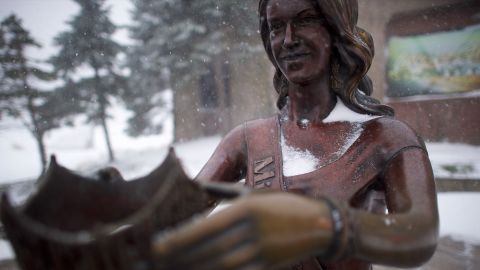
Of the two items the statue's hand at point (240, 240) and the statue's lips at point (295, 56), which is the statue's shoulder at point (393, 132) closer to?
the statue's lips at point (295, 56)

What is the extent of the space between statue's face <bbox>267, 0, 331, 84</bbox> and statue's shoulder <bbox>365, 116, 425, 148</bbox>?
296 mm

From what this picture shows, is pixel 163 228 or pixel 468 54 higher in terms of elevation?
pixel 163 228

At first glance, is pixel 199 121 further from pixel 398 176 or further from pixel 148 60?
pixel 398 176

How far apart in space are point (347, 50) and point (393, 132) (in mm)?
371

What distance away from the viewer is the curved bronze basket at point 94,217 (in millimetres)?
607

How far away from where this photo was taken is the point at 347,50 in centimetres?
138

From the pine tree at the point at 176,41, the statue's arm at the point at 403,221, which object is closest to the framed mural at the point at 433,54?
the pine tree at the point at 176,41

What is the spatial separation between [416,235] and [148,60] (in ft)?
35.7

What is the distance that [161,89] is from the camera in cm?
1180

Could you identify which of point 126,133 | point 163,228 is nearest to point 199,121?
point 126,133

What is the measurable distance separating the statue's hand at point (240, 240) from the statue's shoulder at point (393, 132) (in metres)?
0.71

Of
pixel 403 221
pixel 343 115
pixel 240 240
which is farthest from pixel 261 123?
pixel 240 240

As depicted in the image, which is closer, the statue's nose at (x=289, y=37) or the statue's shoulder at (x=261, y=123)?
the statue's nose at (x=289, y=37)

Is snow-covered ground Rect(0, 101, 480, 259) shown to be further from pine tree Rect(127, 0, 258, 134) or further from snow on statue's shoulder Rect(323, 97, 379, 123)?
snow on statue's shoulder Rect(323, 97, 379, 123)
